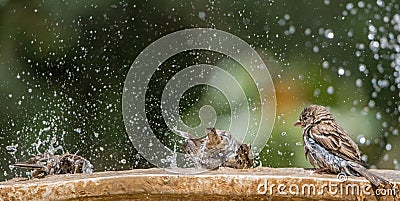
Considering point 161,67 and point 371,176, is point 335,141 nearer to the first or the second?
point 371,176

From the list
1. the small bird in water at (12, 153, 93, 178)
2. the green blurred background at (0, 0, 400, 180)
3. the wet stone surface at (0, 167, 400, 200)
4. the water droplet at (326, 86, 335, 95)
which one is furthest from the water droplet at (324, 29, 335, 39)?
the wet stone surface at (0, 167, 400, 200)

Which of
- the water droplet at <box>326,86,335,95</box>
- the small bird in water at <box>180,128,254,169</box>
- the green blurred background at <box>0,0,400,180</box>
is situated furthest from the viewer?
the green blurred background at <box>0,0,400,180</box>

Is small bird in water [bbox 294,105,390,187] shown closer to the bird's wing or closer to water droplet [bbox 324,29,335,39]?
the bird's wing

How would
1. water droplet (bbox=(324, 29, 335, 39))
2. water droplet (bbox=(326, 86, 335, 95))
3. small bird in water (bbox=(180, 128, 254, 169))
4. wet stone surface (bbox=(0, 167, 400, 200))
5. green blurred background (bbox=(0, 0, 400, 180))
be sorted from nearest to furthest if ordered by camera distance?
1. wet stone surface (bbox=(0, 167, 400, 200))
2. small bird in water (bbox=(180, 128, 254, 169))
3. water droplet (bbox=(326, 86, 335, 95))
4. green blurred background (bbox=(0, 0, 400, 180))
5. water droplet (bbox=(324, 29, 335, 39))

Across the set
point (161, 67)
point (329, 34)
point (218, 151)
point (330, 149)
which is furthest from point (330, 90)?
point (330, 149)

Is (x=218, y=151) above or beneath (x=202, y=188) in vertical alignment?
above

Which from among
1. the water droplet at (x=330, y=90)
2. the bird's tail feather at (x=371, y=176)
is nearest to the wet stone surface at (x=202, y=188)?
the bird's tail feather at (x=371, y=176)

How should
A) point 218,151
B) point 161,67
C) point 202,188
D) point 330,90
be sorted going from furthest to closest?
1. point 161,67
2. point 330,90
3. point 218,151
4. point 202,188

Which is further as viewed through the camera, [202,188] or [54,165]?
[54,165]
